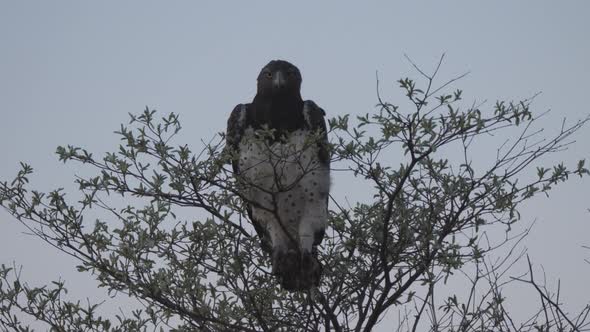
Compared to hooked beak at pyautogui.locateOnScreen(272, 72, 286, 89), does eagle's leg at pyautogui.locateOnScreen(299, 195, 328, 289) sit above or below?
below

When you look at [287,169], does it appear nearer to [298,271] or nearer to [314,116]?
[314,116]

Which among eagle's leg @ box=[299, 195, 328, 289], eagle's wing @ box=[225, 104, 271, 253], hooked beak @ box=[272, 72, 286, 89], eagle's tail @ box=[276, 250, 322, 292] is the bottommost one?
eagle's tail @ box=[276, 250, 322, 292]

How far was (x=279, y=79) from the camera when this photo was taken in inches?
257

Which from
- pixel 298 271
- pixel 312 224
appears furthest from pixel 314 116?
pixel 298 271

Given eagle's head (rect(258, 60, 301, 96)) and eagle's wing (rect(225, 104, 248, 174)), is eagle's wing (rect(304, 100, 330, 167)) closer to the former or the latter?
eagle's head (rect(258, 60, 301, 96))

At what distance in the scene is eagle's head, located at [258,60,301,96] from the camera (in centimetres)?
650

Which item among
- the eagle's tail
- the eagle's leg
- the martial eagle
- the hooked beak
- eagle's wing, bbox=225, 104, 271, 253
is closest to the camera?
the eagle's tail

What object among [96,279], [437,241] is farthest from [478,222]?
[96,279]

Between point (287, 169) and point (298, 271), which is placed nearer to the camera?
point (298, 271)

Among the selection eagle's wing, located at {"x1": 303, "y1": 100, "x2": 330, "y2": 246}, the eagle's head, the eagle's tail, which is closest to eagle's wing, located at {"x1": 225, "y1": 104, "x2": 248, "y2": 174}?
the eagle's head

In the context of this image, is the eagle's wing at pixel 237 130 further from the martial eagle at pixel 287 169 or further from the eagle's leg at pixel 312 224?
the eagle's leg at pixel 312 224

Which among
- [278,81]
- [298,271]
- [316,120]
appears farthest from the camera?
[278,81]

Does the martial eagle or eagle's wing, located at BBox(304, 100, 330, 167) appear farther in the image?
eagle's wing, located at BBox(304, 100, 330, 167)

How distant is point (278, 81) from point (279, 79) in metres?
0.02
